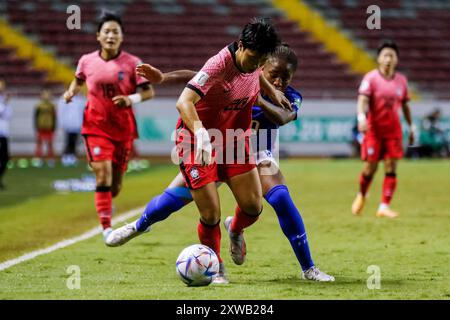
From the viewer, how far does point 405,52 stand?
32.2 metres

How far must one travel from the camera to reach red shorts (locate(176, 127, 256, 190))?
677 centimetres

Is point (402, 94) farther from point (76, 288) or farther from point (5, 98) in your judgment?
point (5, 98)

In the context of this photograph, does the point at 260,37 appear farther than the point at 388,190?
No

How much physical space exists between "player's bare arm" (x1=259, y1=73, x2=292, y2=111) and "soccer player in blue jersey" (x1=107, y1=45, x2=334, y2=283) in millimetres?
43

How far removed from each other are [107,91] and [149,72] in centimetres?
334

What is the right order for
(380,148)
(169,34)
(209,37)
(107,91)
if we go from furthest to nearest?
(169,34) → (209,37) → (380,148) → (107,91)

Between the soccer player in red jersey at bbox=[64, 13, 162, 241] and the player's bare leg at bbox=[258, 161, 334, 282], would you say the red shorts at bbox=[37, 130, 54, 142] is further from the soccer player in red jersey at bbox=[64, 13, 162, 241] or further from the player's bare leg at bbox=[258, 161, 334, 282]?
the player's bare leg at bbox=[258, 161, 334, 282]

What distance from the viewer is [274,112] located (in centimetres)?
716

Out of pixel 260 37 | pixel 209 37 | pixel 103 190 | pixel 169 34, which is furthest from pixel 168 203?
pixel 169 34

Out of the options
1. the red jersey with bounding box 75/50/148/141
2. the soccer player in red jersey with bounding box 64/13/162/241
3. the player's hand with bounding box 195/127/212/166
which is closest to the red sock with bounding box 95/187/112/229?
the soccer player in red jersey with bounding box 64/13/162/241

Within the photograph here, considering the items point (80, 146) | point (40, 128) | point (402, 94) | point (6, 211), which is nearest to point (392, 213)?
point (402, 94)

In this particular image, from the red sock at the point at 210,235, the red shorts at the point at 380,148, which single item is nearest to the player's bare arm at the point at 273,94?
the red sock at the point at 210,235

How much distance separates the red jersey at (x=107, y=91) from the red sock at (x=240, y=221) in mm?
2886

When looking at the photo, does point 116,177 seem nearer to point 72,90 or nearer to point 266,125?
point 72,90
